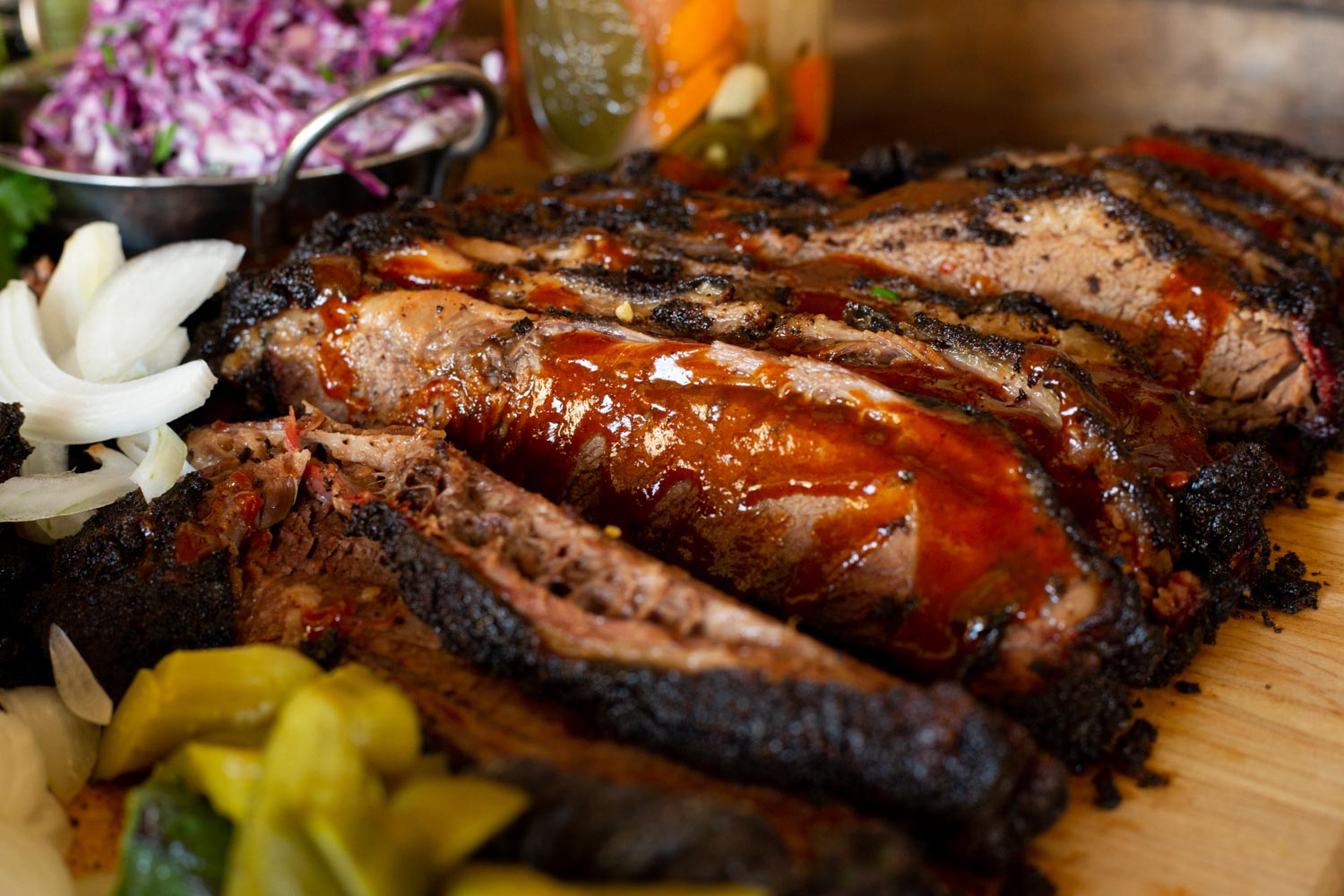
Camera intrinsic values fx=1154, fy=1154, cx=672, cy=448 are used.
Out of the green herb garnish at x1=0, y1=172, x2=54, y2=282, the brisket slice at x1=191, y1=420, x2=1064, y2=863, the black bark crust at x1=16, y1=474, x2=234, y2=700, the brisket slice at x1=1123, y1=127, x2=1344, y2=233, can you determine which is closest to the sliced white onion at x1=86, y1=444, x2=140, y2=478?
the black bark crust at x1=16, y1=474, x2=234, y2=700

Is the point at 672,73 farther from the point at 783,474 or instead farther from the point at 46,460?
the point at 46,460

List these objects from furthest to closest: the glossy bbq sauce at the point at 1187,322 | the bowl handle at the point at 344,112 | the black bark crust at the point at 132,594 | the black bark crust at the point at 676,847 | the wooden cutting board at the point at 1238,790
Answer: the bowl handle at the point at 344,112 < the glossy bbq sauce at the point at 1187,322 < the black bark crust at the point at 132,594 < the wooden cutting board at the point at 1238,790 < the black bark crust at the point at 676,847

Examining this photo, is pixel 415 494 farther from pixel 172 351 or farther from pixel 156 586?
pixel 172 351

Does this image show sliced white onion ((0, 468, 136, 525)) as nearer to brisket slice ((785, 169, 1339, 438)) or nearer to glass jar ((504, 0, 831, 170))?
brisket slice ((785, 169, 1339, 438))

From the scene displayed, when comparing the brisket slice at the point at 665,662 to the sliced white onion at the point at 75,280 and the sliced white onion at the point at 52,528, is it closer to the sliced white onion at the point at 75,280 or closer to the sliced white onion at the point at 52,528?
the sliced white onion at the point at 52,528

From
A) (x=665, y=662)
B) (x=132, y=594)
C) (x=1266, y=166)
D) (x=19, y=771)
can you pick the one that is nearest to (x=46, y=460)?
(x=132, y=594)

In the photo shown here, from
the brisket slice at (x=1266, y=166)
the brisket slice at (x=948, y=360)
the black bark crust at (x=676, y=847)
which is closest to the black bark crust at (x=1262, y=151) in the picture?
the brisket slice at (x=1266, y=166)
